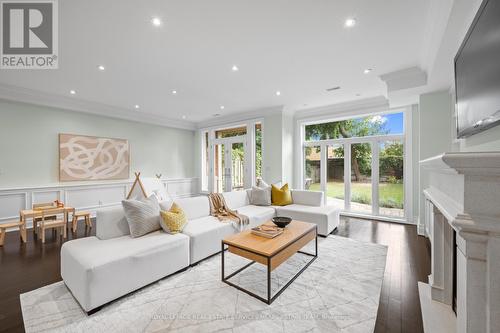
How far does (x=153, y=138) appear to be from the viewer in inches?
271

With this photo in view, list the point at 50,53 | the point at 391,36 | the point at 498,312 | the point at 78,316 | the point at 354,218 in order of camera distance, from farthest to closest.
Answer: the point at 354,218
the point at 50,53
the point at 391,36
the point at 78,316
the point at 498,312

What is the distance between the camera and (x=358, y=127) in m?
5.40

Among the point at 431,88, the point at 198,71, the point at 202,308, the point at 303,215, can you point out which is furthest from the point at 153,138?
the point at 431,88

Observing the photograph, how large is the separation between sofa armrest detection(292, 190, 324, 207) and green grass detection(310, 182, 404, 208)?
158cm

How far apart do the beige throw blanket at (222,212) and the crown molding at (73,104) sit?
4.18 m

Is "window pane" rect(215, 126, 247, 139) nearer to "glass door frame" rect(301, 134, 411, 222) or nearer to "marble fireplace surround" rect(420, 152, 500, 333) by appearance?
"glass door frame" rect(301, 134, 411, 222)

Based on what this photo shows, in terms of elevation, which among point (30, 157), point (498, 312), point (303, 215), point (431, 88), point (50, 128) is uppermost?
point (431, 88)

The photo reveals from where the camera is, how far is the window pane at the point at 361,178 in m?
5.20

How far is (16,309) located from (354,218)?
219 inches

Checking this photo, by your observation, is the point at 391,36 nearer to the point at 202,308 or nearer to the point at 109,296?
the point at 202,308

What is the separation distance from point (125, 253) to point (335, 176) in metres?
5.07

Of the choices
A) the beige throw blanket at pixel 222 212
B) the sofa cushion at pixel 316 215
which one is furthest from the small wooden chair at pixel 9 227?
the sofa cushion at pixel 316 215

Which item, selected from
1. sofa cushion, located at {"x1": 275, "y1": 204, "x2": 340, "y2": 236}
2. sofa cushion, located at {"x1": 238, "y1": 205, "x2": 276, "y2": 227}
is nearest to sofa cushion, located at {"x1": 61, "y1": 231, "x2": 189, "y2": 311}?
sofa cushion, located at {"x1": 238, "y1": 205, "x2": 276, "y2": 227}

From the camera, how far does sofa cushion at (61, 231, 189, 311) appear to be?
1.82 metres
